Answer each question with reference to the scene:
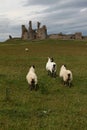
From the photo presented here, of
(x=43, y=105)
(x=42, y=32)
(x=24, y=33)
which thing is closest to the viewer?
(x=43, y=105)

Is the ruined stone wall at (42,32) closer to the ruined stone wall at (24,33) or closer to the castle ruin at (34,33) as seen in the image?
the castle ruin at (34,33)

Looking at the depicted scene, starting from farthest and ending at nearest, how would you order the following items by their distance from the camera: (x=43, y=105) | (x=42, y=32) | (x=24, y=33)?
(x=24, y=33), (x=42, y=32), (x=43, y=105)

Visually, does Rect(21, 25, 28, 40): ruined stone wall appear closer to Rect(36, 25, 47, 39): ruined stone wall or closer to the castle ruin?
the castle ruin

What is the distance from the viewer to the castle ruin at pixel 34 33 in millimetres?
167375

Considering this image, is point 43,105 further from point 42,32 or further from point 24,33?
point 24,33

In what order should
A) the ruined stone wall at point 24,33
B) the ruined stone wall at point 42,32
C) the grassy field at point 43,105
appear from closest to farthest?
1. the grassy field at point 43,105
2. the ruined stone wall at point 42,32
3. the ruined stone wall at point 24,33

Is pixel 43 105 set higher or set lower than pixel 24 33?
higher

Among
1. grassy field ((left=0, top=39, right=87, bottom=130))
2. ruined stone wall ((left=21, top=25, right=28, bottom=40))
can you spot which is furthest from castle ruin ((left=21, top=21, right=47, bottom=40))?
grassy field ((left=0, top=39, right=87, bottom=130))

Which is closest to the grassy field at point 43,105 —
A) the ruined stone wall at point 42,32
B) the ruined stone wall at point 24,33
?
the ruined stone wall at point 42,32

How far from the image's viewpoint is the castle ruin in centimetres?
16738

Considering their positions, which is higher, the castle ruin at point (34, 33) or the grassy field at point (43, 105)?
the grassy field at point (43, 105)

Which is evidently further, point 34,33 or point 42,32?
point 34,33

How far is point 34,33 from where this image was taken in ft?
577

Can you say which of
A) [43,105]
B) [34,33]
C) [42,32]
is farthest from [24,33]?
[43,105]
